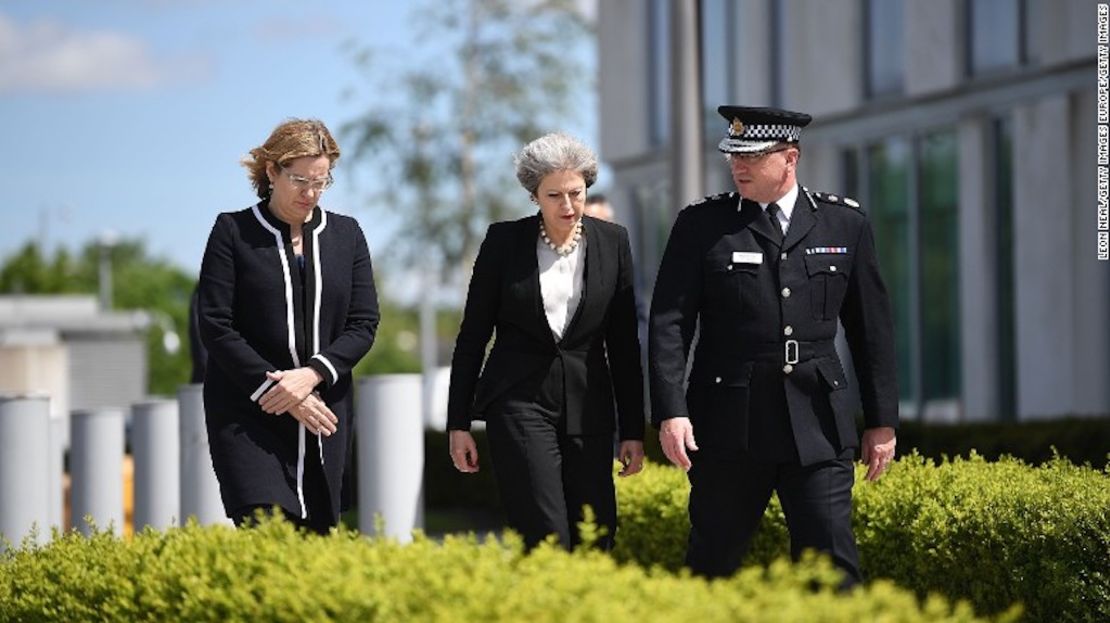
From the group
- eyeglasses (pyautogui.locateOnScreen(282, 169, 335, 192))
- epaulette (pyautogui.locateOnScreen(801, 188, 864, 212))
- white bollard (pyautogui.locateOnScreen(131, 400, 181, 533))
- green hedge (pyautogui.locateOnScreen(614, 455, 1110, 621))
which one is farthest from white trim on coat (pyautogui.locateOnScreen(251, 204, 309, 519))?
white bollard (pyautogui.locateOnScreen(131, 400, 181, 533))

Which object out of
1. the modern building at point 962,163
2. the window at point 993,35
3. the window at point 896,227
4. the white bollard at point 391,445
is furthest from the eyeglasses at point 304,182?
the window at point 896,227

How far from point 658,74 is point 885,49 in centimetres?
630

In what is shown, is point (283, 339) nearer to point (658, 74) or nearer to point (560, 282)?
point (560, 282)

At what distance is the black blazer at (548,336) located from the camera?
22.8ft

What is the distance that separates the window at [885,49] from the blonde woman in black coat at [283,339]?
15363mm

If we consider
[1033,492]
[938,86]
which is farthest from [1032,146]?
[1033,492]

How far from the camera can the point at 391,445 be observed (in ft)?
37.9

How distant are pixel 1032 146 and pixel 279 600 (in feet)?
48.7

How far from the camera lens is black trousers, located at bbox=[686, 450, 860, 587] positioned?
6.38 metres

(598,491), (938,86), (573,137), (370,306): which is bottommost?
(598,491)

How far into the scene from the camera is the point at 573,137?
7004 millimetres

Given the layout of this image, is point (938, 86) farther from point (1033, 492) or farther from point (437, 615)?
point (437, 615)

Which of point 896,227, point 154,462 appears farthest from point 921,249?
point 154,462

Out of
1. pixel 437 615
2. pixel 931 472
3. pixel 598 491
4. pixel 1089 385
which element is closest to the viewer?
pixel 437 615
